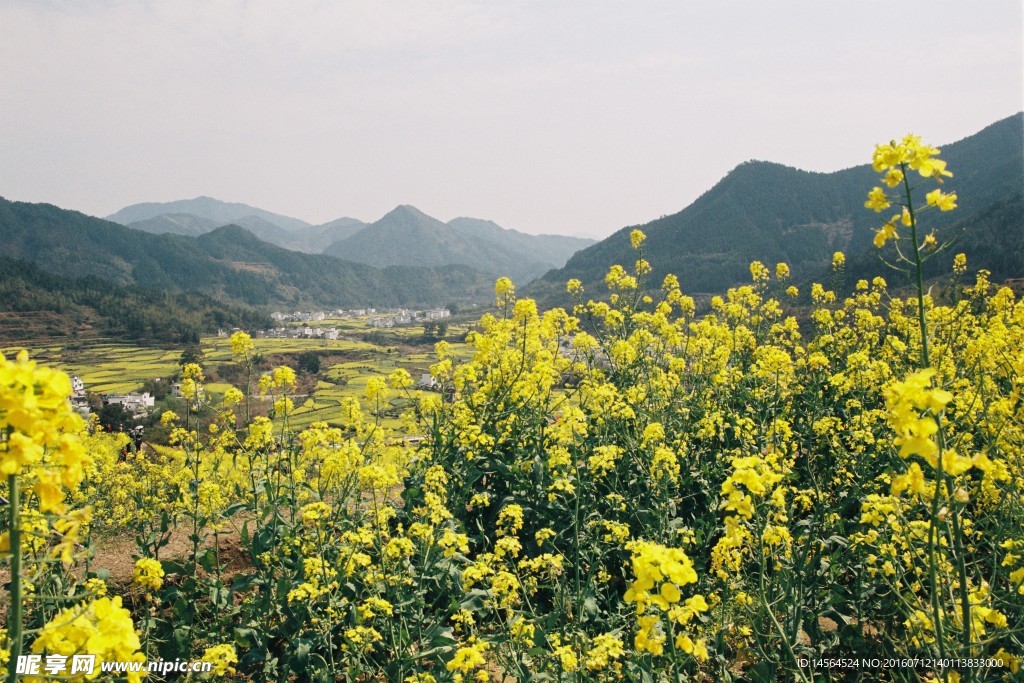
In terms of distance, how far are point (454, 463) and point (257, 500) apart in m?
2.01

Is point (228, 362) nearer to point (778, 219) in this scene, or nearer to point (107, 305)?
point (107, 305)

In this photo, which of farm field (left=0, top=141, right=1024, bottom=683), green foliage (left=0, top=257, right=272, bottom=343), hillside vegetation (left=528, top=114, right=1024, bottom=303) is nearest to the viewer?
farm field (left=0, top=141, right=1024, bottom=683)

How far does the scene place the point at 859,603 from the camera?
15.7 ft

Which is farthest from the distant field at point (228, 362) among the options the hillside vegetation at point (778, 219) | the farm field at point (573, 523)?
the hillside vegetation at point (778, 219)

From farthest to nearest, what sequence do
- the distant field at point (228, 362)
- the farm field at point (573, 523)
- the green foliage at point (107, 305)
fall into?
the green foliage at point (107, 305)
the distant field at point (228, 362)
the farm field at point (573, 523)

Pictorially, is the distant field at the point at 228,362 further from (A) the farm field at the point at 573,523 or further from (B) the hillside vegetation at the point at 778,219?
(B) the hillside vegetation at the point at 778,219

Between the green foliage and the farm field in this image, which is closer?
the farm field

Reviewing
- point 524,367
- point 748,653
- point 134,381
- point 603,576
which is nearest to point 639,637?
point 603,576

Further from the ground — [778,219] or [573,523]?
[778,219]

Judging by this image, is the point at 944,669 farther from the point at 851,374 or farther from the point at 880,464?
the point at 851,374

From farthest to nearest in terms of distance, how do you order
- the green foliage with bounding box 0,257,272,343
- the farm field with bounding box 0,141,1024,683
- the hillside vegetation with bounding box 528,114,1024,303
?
the hillside vegetation with bounding box 528,114,1024,303 < the green foliage with bounding box 0,257,272,343 < the farm field with bounding box 0,141,1024,683

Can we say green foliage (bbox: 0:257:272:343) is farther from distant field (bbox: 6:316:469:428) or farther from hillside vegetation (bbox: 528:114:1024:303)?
hillside vegetation (bbox: 528:114:1024:303)

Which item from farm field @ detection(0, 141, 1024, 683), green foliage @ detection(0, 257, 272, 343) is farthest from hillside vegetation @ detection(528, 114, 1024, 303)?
farm field @ detection(0, 141, 1024, 683)

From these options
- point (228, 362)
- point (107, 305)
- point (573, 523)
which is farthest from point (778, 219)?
point (573, 523)
